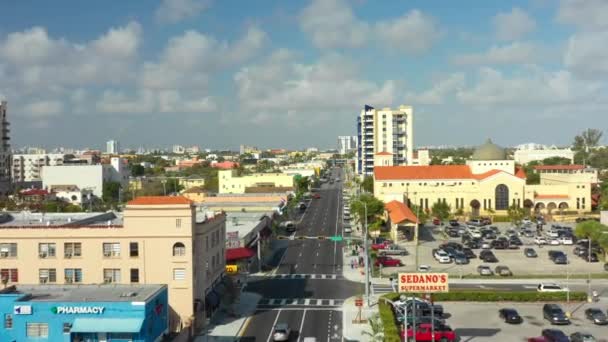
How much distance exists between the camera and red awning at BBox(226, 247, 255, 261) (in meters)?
59.5

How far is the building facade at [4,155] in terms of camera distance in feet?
528

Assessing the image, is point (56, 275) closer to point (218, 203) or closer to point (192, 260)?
point (192, 260)

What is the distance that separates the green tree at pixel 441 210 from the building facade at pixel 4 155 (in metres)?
110

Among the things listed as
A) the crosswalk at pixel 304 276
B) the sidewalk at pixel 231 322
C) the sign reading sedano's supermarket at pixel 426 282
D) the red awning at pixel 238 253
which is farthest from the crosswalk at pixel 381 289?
the sign reading sedano's supermarket at pixel 426 282

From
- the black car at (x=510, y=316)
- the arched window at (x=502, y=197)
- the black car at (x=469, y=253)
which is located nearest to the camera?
the black car at (x=510, y=316)

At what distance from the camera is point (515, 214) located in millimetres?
105062

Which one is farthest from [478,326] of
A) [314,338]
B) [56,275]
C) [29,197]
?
[29,197]

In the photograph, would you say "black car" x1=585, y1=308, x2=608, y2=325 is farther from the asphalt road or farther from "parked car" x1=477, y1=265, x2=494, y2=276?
the asphalt road

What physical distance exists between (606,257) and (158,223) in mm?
52650

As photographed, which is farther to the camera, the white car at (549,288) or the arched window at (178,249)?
the white car at (549,288)

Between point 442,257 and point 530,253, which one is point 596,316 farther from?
point 530,253

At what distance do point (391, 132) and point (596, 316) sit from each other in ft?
425

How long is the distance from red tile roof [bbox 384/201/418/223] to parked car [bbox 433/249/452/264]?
461 inches

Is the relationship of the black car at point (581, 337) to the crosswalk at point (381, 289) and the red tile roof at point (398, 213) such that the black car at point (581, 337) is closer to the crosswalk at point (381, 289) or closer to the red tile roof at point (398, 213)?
the crosswalk at point (381, 289)
